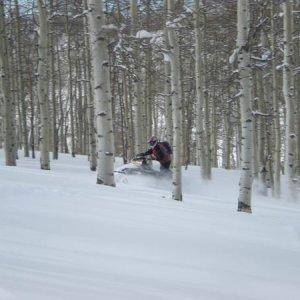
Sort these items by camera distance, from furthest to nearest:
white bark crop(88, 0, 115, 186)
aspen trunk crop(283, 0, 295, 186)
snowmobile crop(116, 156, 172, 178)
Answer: snowmobile crop(116, 156, 172, 178) < aspen trunk crop(283, 0, 295, 186) < white bark crop(88, 0, 115, 186)

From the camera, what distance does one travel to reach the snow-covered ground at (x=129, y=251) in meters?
2.88

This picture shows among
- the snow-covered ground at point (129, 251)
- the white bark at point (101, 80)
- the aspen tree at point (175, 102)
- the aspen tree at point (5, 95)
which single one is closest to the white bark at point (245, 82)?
the aspen tree at point (175, 102)

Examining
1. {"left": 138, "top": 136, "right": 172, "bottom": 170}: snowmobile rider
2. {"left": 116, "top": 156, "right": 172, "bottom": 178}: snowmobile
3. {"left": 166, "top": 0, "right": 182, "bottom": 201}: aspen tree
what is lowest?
{"left": 116, "top": 156, "right": 172, "bottom": 178}: snowmobile

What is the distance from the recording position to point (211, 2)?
14.2 meters

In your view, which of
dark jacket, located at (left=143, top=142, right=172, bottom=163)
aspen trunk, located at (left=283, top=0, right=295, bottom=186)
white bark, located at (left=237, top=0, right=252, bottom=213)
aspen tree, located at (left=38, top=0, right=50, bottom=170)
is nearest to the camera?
white bark, located at (left=237, top=0, right=252, bottom=213)

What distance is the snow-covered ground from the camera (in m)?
2.88

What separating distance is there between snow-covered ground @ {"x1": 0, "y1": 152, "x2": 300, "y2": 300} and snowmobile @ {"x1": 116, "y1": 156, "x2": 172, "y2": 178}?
7.08 metres

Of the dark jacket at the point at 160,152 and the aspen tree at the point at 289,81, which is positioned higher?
the aspen tree at the point at 289,81

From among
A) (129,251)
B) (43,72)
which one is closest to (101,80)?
(43,72)

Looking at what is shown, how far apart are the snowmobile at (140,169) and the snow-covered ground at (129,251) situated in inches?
279

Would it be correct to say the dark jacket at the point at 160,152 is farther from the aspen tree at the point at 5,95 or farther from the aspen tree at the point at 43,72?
the aspen tree at the point at 5,95

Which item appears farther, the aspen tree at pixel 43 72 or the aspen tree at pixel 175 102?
the aspen tree at pixel 43 72

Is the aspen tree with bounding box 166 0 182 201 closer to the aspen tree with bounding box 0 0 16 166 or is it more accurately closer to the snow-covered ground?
the snow-covered ground

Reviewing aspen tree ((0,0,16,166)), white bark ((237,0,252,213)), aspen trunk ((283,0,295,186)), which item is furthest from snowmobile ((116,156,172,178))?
white bark ((237,0,252,213))
